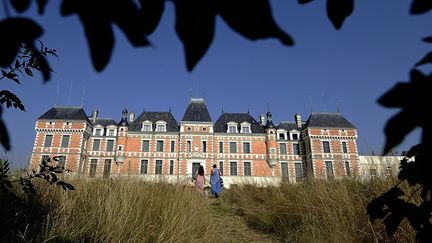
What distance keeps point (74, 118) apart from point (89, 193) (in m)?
29.5

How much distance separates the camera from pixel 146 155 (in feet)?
98.4

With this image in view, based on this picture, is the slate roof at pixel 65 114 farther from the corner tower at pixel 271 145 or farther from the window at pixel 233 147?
the corner tower at pixel 271 145

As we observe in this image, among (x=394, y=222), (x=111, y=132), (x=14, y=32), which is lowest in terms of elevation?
(x=394, y=222)

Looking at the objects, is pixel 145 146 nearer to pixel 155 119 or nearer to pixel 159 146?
pixel 159 146

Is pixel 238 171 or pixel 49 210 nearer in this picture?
pixel 49 210

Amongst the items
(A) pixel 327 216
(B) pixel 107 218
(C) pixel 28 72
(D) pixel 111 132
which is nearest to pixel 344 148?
(D) pixel 111 132

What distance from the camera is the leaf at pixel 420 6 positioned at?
2.17 feet

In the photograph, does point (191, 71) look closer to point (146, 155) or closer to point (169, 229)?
point (169, 229)

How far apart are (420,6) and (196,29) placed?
0.58m

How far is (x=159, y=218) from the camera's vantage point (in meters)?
3.94

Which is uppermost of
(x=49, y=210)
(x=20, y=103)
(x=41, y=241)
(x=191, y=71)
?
(x=20, y=103)

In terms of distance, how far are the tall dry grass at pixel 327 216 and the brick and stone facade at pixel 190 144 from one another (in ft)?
77.3

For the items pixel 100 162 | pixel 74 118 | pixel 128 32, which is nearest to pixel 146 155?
pixel 100 162

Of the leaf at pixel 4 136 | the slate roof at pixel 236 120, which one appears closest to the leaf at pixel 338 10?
the leaf at pixel 4 136
